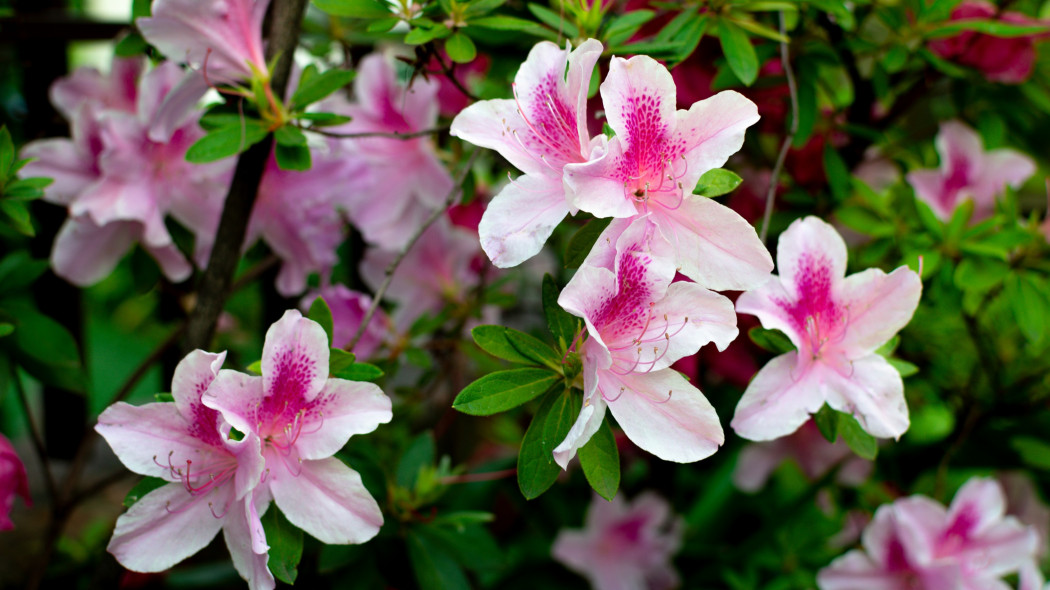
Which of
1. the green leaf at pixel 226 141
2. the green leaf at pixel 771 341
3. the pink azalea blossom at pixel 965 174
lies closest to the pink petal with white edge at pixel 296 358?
the green leaf at pixel 226 141

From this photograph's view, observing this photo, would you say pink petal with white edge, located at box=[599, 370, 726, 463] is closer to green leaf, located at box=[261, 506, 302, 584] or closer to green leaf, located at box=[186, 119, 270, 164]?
green leaf, located at box=[261, 506, 302, 584]

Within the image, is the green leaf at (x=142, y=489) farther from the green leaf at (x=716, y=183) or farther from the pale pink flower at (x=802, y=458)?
the pale pink flower at (x=802, y=458)

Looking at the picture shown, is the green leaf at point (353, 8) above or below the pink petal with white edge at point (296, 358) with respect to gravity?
above

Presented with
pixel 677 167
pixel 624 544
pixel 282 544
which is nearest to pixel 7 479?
pixel 282 544

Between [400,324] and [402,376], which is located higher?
[400,324]

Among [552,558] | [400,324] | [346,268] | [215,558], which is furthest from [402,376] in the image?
[215,558]

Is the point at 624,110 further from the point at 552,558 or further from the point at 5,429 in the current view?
the point at 5,429
